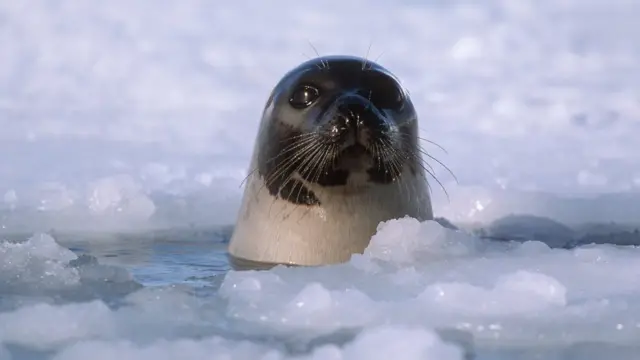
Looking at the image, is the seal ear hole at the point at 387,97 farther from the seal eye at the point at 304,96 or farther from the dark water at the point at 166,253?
the dark water at the point at 166,253

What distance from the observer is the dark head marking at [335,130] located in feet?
13.1

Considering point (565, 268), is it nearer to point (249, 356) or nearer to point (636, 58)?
point (249, 356)

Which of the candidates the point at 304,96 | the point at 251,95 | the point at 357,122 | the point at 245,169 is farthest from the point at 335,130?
the point at 251,95

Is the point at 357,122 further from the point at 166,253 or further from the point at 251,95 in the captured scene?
the point at 251,95

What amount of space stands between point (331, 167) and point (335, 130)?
0.18 m

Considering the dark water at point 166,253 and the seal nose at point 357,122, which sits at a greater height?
the seal nose at point 357,122

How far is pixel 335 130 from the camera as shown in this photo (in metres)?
3.96

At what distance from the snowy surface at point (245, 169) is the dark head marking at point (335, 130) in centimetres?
38

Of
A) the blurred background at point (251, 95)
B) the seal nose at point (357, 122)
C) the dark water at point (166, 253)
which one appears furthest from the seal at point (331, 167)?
the blurred background at point (251, 95)

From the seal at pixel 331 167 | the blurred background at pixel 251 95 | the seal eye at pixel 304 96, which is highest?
the blurred background at pixel 251 95

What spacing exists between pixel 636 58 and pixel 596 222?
5.57 m

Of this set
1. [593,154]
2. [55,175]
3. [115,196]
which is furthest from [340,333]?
[593,154]

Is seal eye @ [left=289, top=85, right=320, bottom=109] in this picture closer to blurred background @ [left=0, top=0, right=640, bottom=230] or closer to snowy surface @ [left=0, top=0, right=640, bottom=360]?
snowy surface @ [left=0, top=0, right=640, bottom=360]

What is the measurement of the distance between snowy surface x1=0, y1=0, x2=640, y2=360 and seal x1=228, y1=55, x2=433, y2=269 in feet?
A: 1.04
